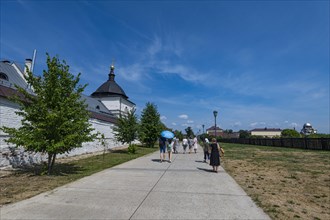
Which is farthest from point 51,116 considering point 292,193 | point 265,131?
point 265,131

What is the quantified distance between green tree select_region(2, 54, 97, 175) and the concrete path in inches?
85.7

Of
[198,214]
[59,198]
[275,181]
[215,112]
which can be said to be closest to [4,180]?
[59,198]

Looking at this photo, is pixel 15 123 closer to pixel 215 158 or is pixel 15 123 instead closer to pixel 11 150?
pixel 11 150

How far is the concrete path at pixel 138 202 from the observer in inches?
174

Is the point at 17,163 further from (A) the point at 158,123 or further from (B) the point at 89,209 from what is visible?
(A) the point at 158,123

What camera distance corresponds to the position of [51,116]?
8.20 metres

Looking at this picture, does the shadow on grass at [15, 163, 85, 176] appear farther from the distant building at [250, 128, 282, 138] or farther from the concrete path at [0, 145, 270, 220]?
the distant building at [250, 128, 282, 138]

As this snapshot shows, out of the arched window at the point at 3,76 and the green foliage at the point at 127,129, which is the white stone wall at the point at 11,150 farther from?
the arched window at the point at 3,76

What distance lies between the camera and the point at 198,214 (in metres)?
4.53

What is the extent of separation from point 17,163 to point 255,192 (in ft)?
35.4

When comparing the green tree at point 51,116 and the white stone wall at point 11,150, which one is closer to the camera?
the green tree at point 51,116

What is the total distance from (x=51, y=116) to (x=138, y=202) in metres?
4.91

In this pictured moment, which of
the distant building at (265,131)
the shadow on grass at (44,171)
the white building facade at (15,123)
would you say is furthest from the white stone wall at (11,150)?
the distant building at (265,131)

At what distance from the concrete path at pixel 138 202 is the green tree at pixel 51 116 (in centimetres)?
218
